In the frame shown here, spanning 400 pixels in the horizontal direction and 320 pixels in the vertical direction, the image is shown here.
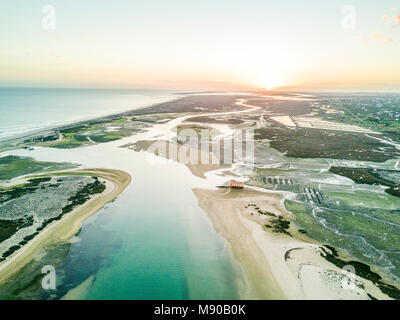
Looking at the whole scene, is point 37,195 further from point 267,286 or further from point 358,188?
point 358,188

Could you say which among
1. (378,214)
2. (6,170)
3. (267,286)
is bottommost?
(267,286)

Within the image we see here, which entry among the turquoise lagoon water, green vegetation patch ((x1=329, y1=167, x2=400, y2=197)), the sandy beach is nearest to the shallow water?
the turquoise lagoon water

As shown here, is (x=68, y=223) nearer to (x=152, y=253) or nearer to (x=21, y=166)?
(x=152, y=253)

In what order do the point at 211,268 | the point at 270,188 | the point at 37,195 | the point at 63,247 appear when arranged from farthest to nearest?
the point at 270,188, the point at 37,195, the point at 63,247, the point at 211,268

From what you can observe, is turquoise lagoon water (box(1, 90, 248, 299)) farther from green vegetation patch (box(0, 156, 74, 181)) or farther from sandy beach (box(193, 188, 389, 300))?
green vegetation patch (box(0, 156, 74, 181))

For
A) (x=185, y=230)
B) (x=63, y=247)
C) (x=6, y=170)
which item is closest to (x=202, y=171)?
(x=185, y=230)

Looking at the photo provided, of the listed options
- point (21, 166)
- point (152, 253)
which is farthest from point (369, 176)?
point (21, 166)
